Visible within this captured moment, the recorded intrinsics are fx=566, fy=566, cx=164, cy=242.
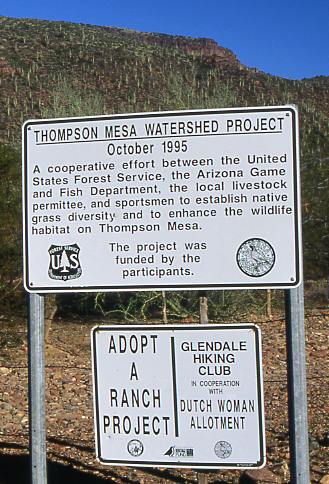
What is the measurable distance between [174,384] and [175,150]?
37.7 inches

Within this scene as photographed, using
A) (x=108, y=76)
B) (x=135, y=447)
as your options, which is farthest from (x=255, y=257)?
(x=108, y=76)

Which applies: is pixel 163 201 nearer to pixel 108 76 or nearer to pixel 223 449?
pixel 223 449

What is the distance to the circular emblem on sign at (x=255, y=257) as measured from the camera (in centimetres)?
222

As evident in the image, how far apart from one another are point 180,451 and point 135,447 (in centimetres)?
19

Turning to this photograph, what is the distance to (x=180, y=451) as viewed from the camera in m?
2.30

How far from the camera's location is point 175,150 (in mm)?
2322

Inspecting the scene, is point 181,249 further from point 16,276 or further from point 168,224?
point 16,276

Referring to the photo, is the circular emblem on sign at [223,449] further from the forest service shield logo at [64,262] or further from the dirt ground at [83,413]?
the dirt ground at [83,413]

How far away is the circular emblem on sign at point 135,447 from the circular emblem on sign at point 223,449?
31 cm

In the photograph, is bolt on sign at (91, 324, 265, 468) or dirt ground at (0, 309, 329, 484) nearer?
bolt on sign at (91, 324, 265, 468)

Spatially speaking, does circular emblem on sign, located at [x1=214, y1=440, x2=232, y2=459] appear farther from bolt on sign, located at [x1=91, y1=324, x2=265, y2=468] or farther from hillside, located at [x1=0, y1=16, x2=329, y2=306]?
hillside, located at [x1=0, y1=16, x2=329, y2=306]

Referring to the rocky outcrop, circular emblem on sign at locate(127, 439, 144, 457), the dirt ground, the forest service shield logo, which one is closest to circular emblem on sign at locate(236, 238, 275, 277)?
the forest service shield logo

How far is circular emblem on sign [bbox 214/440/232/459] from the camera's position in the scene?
2.27 m

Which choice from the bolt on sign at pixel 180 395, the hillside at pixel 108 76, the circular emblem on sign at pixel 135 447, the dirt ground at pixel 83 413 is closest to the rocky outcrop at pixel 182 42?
the hillside at pixel 108 76
